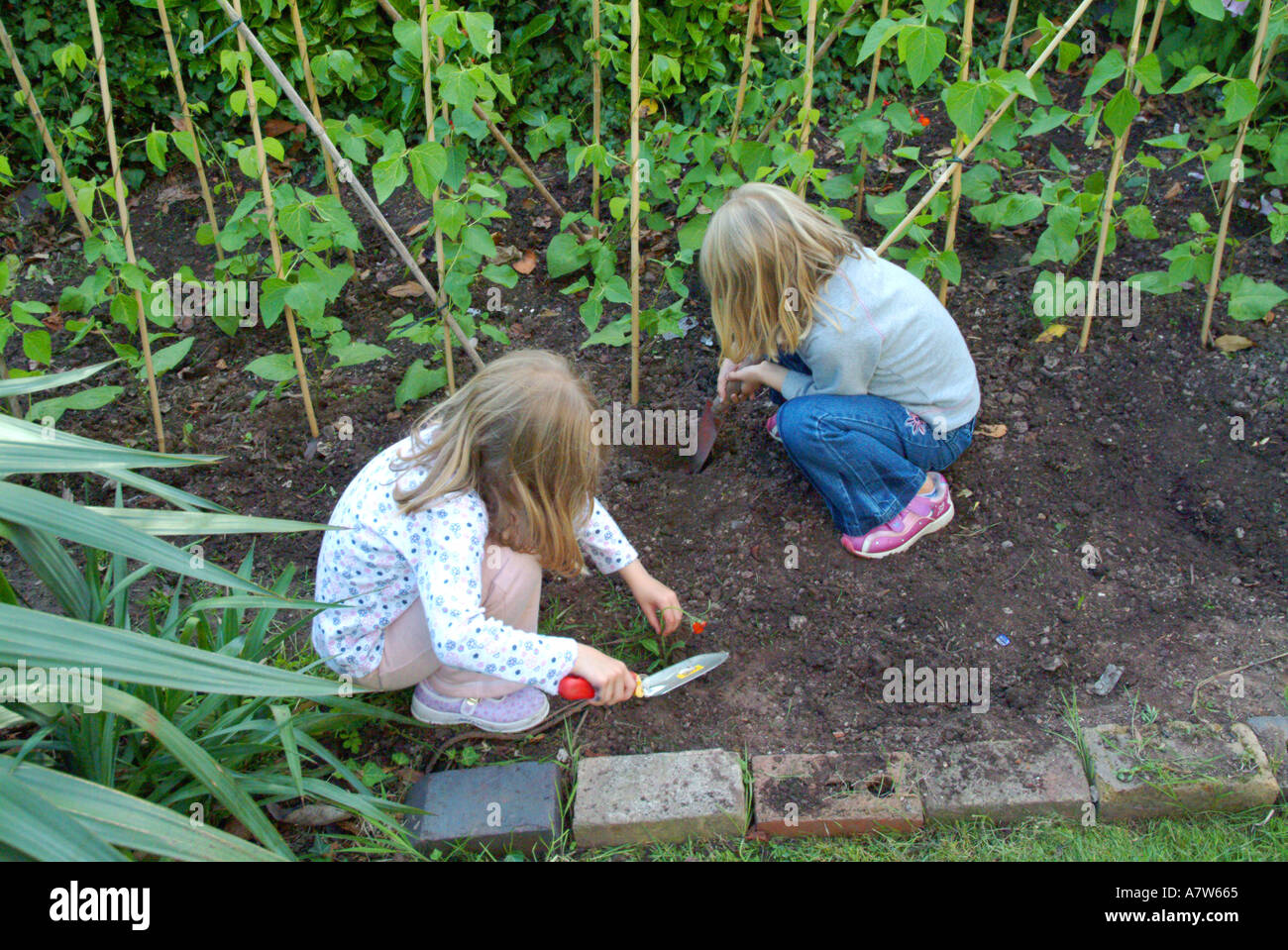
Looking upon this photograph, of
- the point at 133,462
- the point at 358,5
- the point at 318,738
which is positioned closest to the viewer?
the point at 133,462

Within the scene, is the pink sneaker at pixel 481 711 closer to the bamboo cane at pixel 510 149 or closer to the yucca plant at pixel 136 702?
the yucca plant at pixel 136 702

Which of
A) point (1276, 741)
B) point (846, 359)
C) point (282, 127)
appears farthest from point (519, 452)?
point (282, 127)

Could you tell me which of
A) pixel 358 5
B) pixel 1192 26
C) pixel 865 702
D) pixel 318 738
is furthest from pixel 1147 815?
pixel 358 5

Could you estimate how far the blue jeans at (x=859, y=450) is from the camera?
2.53m

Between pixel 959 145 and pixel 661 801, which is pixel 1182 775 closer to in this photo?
pixel 661 801

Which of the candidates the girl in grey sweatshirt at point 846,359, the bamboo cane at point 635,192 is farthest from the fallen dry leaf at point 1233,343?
the bamboo cane at point 635,192

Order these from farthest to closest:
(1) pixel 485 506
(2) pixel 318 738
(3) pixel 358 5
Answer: (3) pixel 358 5
(2) pixel 318 738
(1) pixel 485 506

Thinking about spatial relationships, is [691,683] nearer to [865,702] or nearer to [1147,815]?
[865,702]

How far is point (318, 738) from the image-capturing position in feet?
7.20

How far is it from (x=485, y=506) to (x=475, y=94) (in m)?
1.14

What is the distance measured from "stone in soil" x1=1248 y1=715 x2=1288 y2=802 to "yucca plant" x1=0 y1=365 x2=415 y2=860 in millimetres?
1750

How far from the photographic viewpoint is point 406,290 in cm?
346

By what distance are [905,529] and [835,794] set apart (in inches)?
32.8
